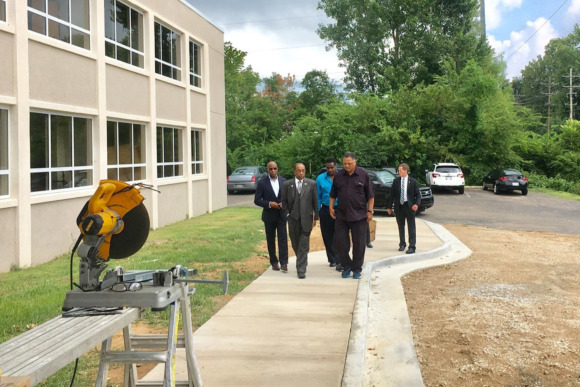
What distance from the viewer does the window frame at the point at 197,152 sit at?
21.2 m

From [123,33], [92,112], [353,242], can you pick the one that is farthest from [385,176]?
[353,242]

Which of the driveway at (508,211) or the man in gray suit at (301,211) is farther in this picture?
the driveway at (508,211)

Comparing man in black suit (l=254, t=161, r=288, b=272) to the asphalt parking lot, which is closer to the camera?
man in black suit (l=254, t=161, r=288, b=272)

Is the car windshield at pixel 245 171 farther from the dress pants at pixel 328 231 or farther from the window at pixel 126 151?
the dress pants at pixel 328 231

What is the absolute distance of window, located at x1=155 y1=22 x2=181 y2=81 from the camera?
715 inches

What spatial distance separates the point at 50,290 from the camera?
802 cm

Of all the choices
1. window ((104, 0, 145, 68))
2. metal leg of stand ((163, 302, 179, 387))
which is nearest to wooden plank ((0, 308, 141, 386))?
metal leg of stand ((163, 302, 179, 387))

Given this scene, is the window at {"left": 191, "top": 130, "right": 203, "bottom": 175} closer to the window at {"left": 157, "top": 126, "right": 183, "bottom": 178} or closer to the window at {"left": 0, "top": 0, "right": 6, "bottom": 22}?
the window at {"left": 157, "top": 126, "right": 183, "bottom": 178}

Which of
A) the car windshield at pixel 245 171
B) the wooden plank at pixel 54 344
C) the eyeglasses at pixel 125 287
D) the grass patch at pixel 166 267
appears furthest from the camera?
the car windshield at pixel 245 171

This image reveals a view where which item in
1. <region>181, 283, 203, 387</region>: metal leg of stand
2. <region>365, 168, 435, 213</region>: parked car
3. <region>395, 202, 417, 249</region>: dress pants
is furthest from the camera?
<region>365, 168, 435, 213</region>: parked car

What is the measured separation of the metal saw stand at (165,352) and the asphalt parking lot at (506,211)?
15.1 meters

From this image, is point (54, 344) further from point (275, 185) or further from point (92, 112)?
point (92, 112)

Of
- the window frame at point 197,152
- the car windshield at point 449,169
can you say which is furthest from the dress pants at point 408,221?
the car windshield at point 449,169

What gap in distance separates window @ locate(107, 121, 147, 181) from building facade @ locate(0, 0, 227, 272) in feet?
0.10
